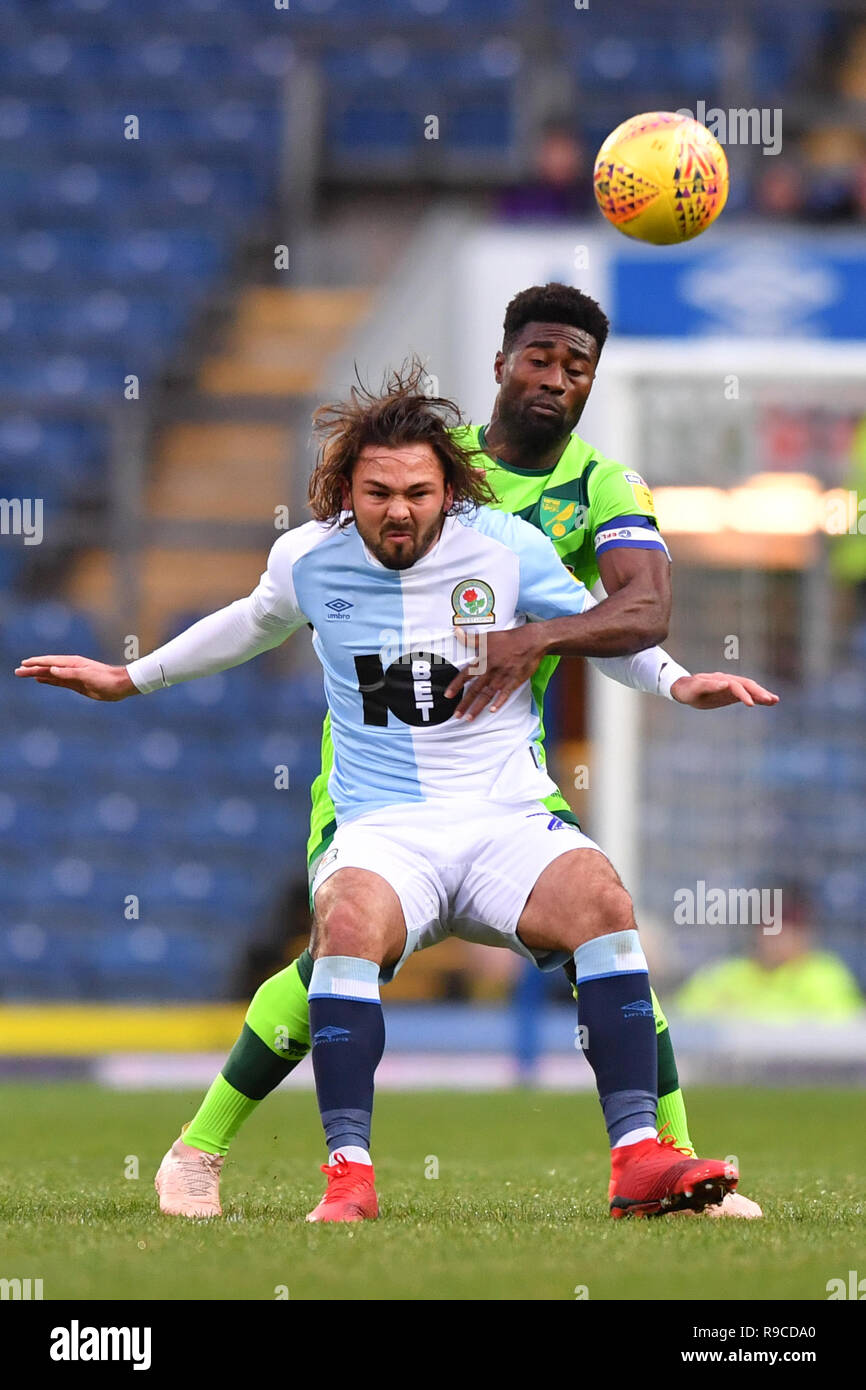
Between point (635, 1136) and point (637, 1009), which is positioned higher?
point (637, 1009)

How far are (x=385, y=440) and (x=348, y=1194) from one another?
160 centimetres

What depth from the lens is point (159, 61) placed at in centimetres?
1861

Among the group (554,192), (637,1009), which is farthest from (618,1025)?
(554,192)

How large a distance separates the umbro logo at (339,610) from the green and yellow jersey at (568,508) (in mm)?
344

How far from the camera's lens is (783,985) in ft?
42.5

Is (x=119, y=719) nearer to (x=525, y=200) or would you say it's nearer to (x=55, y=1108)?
(x=525, y=200)

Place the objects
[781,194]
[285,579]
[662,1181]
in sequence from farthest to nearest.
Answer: [781,194] < [285,579] < [662,1181]

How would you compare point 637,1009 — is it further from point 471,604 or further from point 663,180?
point 663,180

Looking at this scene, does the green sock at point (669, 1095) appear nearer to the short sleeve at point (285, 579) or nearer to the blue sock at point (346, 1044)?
the blue sock at point (346, 1044)

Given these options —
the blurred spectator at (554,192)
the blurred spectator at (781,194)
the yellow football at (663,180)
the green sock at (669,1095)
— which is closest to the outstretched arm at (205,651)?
the green sock at (669,1095)

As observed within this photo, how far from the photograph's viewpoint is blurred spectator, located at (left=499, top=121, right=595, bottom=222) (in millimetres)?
14805

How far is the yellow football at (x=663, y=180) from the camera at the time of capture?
5758 millimetres

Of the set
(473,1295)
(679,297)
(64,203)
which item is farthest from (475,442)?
(64,203)
